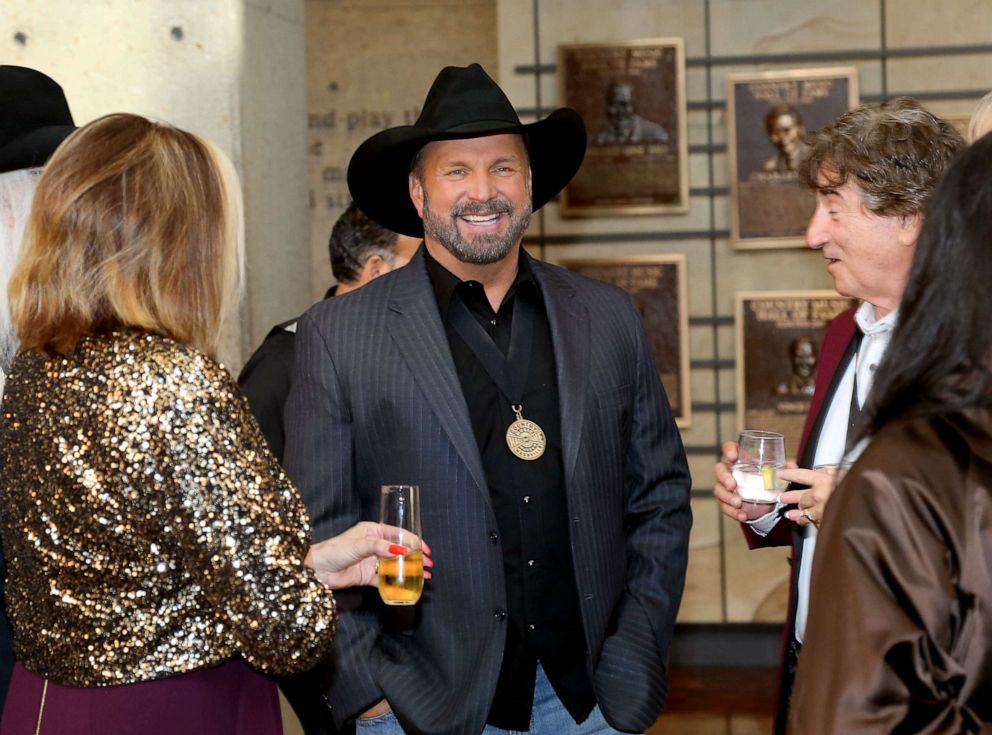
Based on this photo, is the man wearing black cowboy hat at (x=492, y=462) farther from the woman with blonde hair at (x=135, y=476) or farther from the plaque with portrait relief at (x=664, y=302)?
the plaque with portrait relief at (x=664, y=302)

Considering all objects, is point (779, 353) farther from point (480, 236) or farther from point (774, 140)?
point (480, 236)

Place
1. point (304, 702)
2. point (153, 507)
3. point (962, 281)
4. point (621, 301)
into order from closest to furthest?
point (962, 281) < point (153, 507) < point (621, 301) < point (304, 702)

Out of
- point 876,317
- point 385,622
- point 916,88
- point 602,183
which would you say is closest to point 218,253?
point 385,622

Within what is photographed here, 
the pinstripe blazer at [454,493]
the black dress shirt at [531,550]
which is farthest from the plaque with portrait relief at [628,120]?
the black dress shirt at [531,550]

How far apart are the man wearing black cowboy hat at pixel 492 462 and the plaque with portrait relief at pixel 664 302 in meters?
3.00

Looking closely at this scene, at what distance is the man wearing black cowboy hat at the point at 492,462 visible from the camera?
2590 mm

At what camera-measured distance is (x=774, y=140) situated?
18.8ft

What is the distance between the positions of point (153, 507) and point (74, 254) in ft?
1.41

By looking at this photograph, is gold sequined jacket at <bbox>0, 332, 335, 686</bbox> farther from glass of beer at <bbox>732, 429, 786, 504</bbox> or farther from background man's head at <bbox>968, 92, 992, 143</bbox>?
background man's head at <bbox>968, 92, 992, 143</bbox>

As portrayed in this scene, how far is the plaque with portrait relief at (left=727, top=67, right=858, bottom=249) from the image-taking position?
5719 millimetres

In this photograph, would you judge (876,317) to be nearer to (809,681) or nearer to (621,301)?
(621,301)

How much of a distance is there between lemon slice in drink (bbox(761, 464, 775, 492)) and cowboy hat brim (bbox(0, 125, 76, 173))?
62.3 inches

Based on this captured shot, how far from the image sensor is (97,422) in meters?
1.91

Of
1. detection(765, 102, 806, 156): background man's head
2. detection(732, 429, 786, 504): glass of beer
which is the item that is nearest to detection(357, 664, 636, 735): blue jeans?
detection(732, 429, 786, 504): glass of beer
